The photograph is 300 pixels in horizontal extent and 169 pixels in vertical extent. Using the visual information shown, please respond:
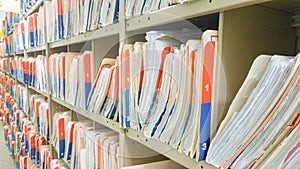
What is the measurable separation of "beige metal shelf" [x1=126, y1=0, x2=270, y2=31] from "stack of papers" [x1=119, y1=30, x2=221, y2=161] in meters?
0.05

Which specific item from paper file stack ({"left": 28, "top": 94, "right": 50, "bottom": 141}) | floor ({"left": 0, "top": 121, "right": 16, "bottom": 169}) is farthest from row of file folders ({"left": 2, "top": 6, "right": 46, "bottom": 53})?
floor ({"left": 0, "top": 121, "right": 16, "bottom": 169})

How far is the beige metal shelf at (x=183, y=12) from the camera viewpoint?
0.48 meters

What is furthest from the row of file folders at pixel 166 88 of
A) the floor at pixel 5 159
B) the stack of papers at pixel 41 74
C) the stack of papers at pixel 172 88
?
the floor at pixel 5 159

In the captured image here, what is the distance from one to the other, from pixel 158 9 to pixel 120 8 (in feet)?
0.77

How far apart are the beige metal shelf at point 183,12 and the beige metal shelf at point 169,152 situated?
34 cm

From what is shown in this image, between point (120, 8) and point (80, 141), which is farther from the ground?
point (120, 8)

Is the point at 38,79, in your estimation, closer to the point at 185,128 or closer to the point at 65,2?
the point at 65,2

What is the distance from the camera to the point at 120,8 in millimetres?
893

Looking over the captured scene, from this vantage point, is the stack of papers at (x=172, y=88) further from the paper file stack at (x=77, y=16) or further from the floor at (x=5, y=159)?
the floor at (x=5, y=159)

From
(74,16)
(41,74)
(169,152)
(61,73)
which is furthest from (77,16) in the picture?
(41,74)

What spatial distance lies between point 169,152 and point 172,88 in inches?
7.1

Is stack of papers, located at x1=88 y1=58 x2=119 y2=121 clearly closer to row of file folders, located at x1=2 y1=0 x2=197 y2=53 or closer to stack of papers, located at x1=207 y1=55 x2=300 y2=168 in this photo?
row of file folders, located at x1=2 y1=0 x2=197 y2=53

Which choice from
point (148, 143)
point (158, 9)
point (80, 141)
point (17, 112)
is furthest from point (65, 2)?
point (17, 112)

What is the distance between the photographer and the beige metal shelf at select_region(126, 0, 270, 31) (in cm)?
48
